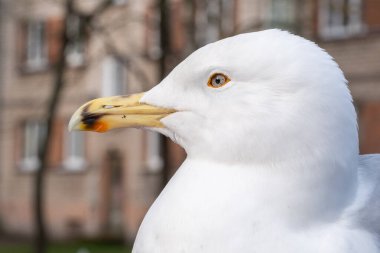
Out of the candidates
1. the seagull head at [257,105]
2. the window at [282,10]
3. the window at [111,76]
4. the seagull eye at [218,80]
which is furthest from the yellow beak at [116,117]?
the window at [111,76]

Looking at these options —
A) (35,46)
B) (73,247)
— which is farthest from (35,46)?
(73,247)

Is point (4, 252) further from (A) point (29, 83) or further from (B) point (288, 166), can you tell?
(B) point (288, 166)

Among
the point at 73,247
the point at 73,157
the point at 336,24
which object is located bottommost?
the point at 73,247

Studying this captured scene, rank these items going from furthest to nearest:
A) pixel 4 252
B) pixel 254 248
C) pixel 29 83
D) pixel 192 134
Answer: pixel 29 83 → pixel 4 252 → pixel 192 134 → pixel 254 248

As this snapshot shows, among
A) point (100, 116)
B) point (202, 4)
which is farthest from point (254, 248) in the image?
point (202, 4)

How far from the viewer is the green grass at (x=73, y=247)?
17047 millimetres

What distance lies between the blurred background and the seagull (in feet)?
43.5

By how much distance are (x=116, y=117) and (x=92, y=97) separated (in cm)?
1894


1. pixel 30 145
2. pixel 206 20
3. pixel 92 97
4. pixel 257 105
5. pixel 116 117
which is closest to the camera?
pixel 257 105

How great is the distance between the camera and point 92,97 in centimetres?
2092

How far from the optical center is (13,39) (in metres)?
23.2

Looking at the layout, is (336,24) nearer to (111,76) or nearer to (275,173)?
(111,76)

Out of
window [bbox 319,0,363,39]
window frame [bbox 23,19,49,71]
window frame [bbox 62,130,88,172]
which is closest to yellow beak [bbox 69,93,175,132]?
window [bbox 319,0,363,39]

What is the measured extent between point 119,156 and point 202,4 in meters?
10.3
